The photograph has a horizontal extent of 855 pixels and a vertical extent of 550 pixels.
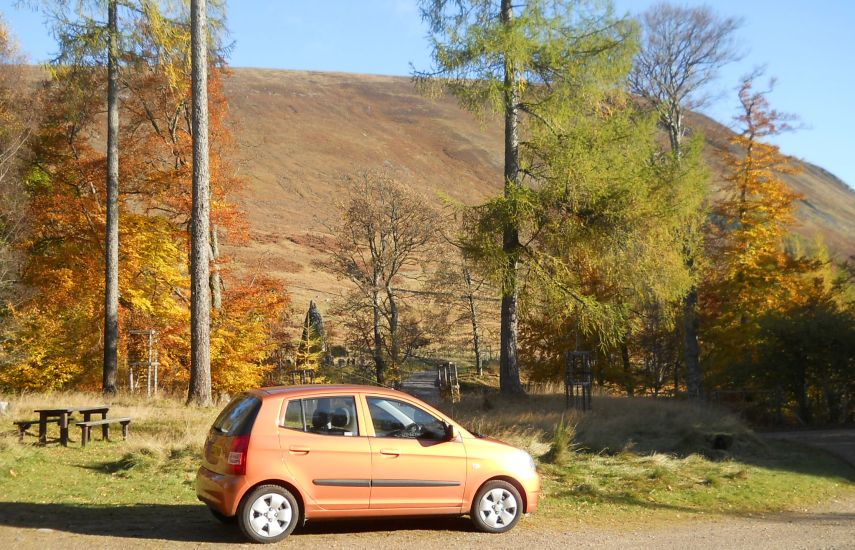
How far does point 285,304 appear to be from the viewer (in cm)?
3438

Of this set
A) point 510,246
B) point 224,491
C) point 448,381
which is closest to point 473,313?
point 448,381

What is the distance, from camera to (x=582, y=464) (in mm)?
13844

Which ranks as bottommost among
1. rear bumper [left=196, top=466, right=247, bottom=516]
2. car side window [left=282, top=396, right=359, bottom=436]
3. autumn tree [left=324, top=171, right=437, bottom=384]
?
rear bumper [left=196, top=466, right=247, bottom=516]

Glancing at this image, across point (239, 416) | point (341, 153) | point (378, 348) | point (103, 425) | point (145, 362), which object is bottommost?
point (103, 425)

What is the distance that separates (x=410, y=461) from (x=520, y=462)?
1.27 m

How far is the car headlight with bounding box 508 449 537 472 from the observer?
28.9 ft

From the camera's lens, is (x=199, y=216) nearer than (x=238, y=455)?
No

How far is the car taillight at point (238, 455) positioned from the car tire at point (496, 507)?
8.00 ft

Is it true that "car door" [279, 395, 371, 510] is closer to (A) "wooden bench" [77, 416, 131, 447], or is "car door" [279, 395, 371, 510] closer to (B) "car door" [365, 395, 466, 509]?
(B) "car door" [365, 395, 466, 509]

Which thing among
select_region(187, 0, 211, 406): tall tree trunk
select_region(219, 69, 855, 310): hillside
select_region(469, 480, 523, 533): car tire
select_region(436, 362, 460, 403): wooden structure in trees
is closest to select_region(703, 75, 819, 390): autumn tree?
select_region(436, 362, 460, 403): wooden structure in trees

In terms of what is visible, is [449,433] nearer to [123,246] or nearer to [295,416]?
[295,416]

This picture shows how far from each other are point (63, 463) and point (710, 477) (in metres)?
9.84

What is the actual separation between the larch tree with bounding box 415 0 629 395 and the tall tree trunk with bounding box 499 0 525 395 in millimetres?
24

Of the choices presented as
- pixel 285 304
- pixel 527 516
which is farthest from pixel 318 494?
pixel 285 304
